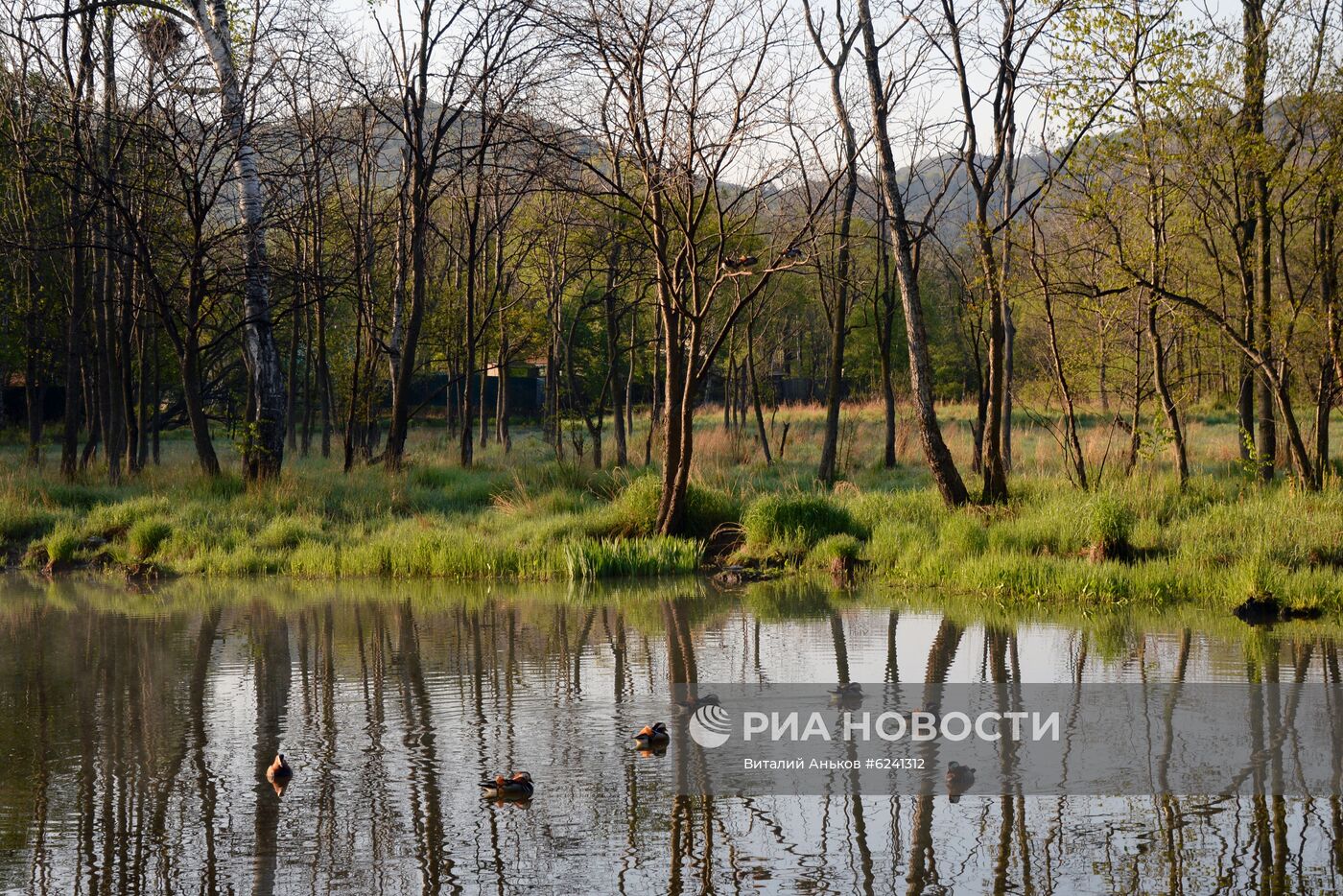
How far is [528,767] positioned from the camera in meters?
6.27

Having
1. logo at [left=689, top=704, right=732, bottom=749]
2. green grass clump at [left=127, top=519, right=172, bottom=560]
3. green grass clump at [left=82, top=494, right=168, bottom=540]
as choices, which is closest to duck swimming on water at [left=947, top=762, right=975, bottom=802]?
logo at [left=689, top=704, right=732, bottom=749]

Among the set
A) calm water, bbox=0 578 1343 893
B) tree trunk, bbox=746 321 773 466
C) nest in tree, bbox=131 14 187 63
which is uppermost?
nest in tree, bbox=131 14 187 63

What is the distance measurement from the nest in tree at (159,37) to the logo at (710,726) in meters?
16.5

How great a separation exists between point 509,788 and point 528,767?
21.5 inches

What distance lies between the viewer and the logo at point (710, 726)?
6.77 meters

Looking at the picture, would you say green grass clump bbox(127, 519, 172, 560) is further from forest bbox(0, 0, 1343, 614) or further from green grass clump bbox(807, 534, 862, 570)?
green grass clump bbox(807, 534, 862, 570)

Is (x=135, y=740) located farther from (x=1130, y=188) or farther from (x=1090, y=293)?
(x=1130, y=188)

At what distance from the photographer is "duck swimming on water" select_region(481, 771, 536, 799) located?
5.71 m

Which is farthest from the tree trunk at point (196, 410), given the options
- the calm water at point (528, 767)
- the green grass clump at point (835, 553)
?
the green grass clump at point (835, 553)

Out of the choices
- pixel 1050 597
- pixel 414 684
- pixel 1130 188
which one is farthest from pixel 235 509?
pixel 1130 188

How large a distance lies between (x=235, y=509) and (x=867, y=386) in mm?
59838

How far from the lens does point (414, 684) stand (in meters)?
8.40

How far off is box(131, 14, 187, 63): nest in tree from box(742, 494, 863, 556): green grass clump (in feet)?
39.8

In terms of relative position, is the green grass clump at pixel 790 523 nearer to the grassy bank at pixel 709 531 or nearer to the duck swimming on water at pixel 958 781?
the grassy bank at pixel 709 531
